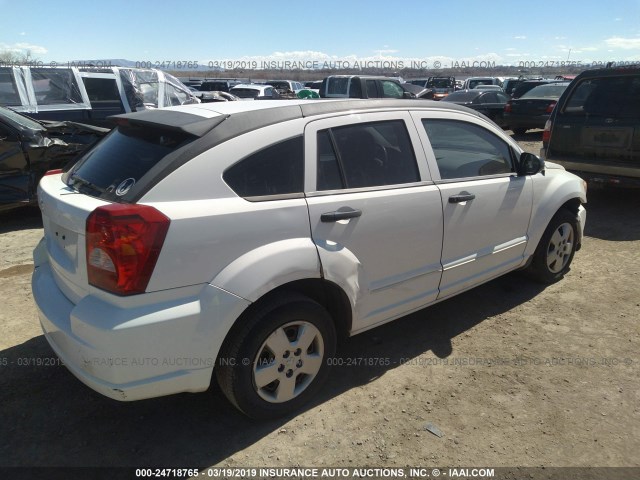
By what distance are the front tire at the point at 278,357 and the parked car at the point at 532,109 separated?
1321 cm

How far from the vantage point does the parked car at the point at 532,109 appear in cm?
1390

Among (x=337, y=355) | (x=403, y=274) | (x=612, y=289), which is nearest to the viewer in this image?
(x=403, y=274)

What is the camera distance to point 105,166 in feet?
8.81

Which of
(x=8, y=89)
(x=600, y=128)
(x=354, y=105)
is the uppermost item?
(x=8, y=89)

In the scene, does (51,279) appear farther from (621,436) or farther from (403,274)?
(621,436)

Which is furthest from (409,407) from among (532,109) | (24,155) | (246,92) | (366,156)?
(246,92)

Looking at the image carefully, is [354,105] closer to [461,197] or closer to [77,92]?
[461,197]

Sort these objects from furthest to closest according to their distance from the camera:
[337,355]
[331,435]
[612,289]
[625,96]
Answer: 1. [625,96]
2. [612,289]
3. [337,355]
4. [331,435]

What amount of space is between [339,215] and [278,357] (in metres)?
0.84

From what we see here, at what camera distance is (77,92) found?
8.02m

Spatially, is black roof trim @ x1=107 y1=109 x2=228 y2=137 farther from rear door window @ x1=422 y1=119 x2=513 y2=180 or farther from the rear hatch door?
the rear hatch door

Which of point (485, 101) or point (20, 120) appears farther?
point (485, 101)

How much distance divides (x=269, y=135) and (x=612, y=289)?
145 inches

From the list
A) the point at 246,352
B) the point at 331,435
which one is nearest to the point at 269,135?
the point at 246,352
